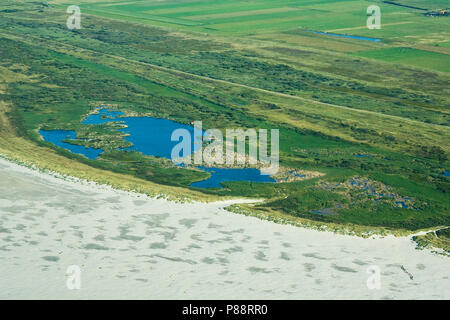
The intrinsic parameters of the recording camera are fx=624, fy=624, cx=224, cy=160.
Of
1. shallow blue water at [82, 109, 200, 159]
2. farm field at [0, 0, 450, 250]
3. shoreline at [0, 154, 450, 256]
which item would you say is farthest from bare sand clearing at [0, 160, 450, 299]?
shallow blue water at [82, 109, 200, 159]

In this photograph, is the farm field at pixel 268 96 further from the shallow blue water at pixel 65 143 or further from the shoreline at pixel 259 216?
the shallow blue water at pixel 65 143

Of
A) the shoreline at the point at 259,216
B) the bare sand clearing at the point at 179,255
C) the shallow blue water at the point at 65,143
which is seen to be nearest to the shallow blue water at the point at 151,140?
the shallow blue water at the point at 65,143

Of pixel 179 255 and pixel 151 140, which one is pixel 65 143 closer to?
pixel 151 140

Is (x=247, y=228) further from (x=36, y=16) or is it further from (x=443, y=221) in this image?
(x=36, y=16)

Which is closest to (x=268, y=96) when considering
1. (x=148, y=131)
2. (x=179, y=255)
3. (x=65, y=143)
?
(x=148, y=131)

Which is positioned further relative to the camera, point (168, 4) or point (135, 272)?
point (168, 4)

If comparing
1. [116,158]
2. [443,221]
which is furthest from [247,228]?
[116,158]
